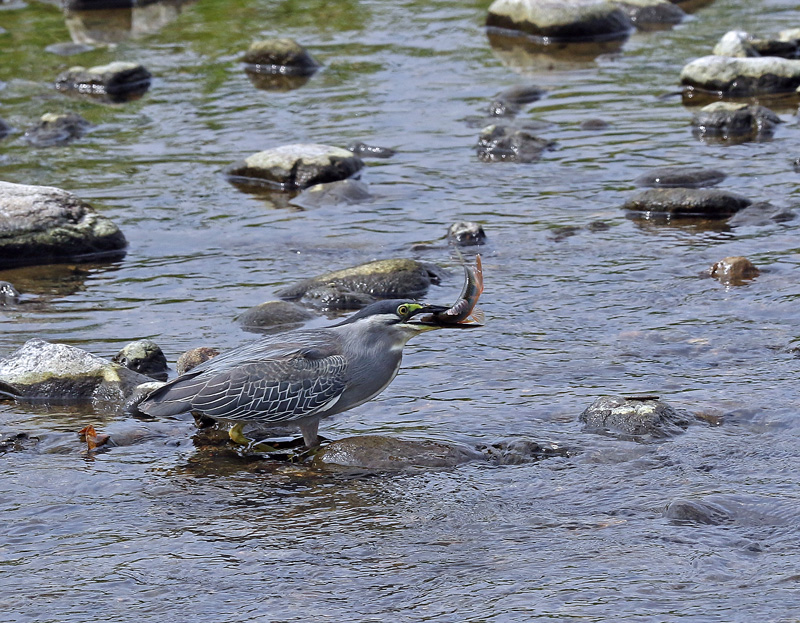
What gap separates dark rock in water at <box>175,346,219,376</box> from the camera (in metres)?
8.30

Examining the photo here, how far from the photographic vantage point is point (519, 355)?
8.59 metres

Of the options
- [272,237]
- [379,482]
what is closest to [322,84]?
[272,237]

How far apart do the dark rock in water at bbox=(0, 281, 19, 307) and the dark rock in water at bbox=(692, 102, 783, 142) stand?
7447 mm

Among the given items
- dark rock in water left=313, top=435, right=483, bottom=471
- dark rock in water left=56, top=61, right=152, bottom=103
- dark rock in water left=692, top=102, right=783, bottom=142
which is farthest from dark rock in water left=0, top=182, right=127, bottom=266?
dark rock in water left=692, top=102, right=783, bottom=142

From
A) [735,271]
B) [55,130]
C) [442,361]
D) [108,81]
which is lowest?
[442,361]

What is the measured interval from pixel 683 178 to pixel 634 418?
5.36 metres

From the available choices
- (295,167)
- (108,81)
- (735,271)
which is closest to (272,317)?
(735,271)

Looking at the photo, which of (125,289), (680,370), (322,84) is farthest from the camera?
(322,84)

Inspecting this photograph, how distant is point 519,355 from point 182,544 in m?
3.17

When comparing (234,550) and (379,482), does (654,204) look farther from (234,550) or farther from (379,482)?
(234,550)

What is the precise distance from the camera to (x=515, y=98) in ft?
50.8

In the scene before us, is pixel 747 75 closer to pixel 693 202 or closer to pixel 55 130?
pixel 693 202

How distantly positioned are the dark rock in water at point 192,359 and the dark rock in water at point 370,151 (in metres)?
5.62

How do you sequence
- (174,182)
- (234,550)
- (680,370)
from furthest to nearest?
(174,182) < (680,370) < (234,550)
